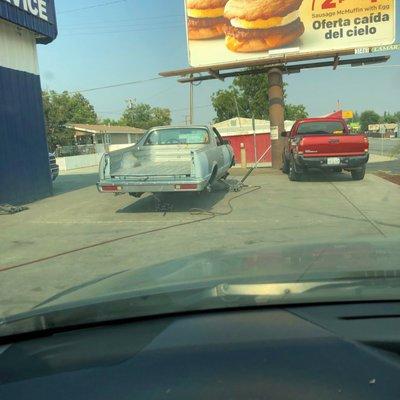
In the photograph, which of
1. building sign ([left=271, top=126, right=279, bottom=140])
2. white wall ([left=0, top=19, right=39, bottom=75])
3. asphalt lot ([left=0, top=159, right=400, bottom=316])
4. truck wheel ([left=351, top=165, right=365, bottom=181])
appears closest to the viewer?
asphalt lot ([left=0, top=159, right=400, bottom=316])

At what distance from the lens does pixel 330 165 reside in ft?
50.2

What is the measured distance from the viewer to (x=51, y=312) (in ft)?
7.27

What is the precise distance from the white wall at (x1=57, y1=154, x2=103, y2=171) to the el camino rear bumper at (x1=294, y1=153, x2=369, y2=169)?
22.7 m

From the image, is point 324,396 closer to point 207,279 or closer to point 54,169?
point 207,279

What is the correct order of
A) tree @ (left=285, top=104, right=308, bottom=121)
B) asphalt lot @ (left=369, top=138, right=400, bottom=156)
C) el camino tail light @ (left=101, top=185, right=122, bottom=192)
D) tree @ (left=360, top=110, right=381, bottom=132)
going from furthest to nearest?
tree @ (left=360, top=110, right=381, bottom=132), tree @ (left=285, top=104, right=308, bottom=121), asphalt lot @ (left=369, top=138, right=400, bottom=156), el camino tail light @ (left=101, top=185, right=122, bottom=192)

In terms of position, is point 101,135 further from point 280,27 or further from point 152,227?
point 152,227

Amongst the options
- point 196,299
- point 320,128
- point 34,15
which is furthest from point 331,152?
point 196,299

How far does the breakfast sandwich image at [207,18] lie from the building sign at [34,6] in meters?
8.07

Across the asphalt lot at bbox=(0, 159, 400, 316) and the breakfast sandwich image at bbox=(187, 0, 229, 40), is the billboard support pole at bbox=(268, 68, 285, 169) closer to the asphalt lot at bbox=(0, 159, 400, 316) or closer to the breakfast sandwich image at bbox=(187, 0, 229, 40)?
the breakfast sandwich image at bbox=(187, 0, 229, 40)

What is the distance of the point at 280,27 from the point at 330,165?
311 inches

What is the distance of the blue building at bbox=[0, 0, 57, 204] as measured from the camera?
1291 cm

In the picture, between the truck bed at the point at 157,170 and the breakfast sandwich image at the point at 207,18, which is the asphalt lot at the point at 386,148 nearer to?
the breakfast sandwich image at the point at 207,18

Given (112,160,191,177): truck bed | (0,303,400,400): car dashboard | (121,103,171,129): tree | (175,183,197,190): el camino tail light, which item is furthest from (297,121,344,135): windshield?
(121,103,171,129): tree

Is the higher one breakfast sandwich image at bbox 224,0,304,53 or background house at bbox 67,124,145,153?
breakfast sandwich image at bbox 224,0,304,53
